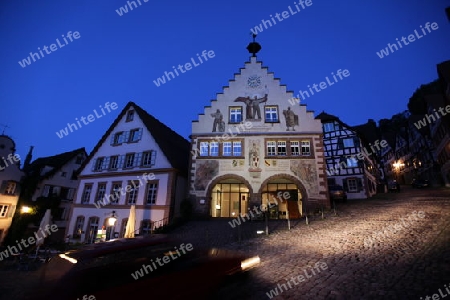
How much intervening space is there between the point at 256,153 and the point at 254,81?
7.36 m

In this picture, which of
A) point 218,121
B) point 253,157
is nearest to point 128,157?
point 218,121

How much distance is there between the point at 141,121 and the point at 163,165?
5.86m

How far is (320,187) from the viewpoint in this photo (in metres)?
17.6

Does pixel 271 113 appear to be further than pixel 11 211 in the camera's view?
No

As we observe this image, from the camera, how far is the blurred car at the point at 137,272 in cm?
313

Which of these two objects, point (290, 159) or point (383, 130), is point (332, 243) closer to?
point (290, 159)

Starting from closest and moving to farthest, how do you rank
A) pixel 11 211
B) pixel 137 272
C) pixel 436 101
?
pixel 137 272 → pixel 11 211 → pixel 436 101

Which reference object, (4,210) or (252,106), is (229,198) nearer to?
(252,106)

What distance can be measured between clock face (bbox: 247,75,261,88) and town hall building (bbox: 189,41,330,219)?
10 cm

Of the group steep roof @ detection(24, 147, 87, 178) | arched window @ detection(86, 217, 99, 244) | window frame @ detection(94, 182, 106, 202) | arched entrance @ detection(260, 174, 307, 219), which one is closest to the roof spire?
arched entrance @ detection(260, 174, 307, 219)

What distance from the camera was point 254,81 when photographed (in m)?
21.2

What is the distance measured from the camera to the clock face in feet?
69.1

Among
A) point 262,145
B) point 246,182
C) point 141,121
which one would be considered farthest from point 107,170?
point 262,145

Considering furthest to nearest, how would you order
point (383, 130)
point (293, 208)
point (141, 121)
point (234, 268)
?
1. point (383, 130)
2. point (141, 121)
3. point (293, 208)
4. point (234, 268)
